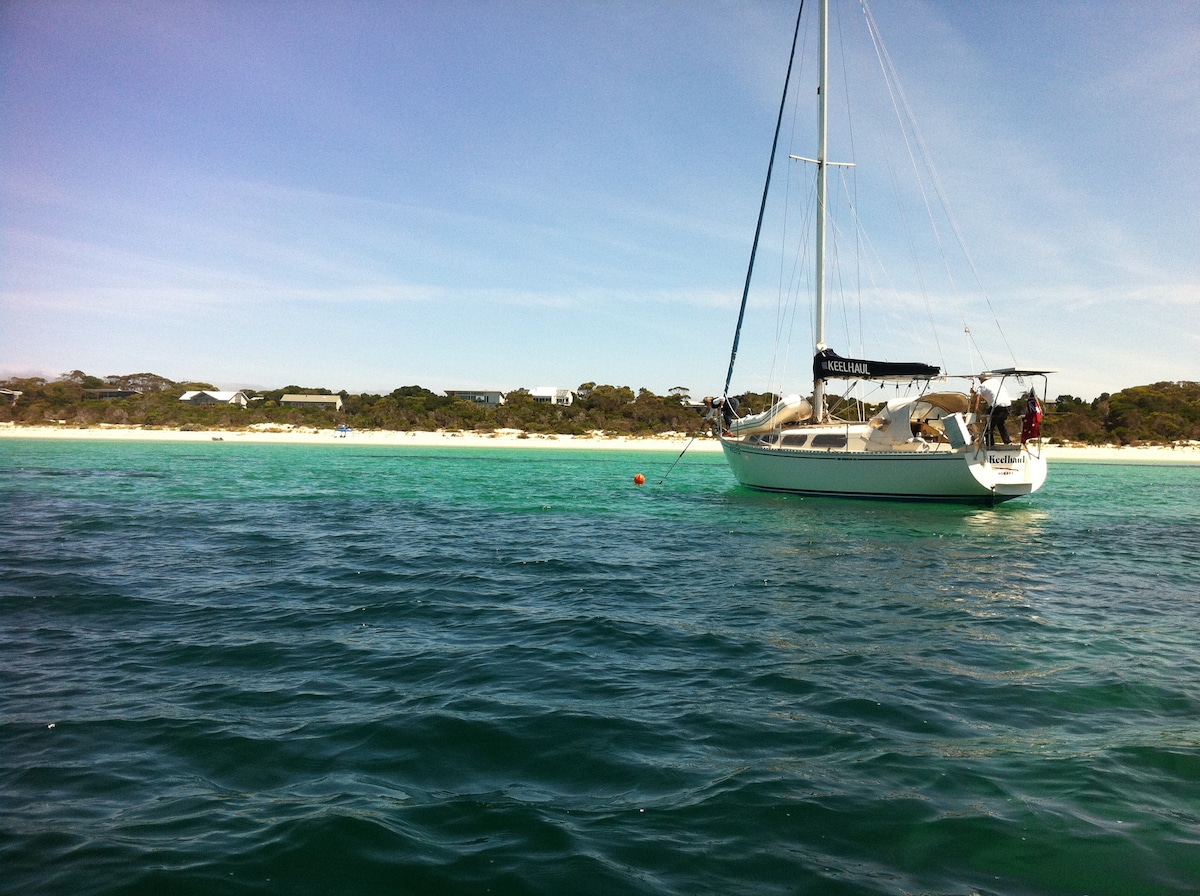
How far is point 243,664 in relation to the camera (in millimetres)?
6605

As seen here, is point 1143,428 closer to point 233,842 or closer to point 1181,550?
point 1181,550

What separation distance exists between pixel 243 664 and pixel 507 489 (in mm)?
20416

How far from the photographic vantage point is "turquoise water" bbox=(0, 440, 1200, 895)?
3.54 meters

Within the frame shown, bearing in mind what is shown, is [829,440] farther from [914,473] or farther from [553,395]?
[553,395]

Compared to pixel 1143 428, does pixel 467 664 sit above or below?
below

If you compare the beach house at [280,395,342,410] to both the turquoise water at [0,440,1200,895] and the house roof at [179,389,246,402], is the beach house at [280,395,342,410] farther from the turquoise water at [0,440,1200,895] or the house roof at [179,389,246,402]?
the turquoise water at [0,440,1200,895]

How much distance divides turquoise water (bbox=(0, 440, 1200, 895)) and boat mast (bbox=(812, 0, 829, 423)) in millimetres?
14821

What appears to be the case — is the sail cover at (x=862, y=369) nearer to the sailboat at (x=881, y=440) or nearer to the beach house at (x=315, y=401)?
the sailboat at (x=881, y=440)

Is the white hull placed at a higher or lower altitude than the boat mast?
lower

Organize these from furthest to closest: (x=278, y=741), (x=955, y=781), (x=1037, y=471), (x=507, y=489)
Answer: (x=507, y=489) < (x=1037, y=471) < (x=278, y=741) < (x=955, y=781)

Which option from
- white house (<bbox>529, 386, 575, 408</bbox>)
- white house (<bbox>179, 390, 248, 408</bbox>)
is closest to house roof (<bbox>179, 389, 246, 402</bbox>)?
white house (<bbox>179, 390, 248, 408</bbox>)

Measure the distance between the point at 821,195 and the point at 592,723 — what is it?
1055 inches

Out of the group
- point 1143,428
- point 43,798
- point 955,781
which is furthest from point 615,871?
point 1143,428

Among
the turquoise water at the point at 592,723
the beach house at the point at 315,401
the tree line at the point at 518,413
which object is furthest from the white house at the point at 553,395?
the turquoise water at the point at 592,723
